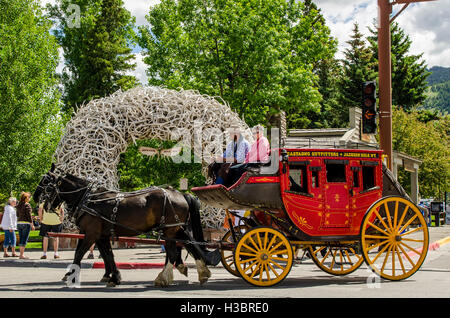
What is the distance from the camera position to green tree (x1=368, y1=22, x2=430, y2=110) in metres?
55.7

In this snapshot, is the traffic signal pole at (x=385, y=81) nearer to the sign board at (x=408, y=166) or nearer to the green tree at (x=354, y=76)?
the sign board at (x=408, y=166)

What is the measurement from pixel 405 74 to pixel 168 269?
50.3m

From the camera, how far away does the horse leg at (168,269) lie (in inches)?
391

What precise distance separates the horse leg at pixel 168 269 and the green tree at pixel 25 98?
15742mm

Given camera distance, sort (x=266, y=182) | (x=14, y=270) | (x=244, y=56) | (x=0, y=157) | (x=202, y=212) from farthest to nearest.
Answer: (x=244, y=56), (x=0, y=157), (x=202, y=212), (x=14, y=270), (x=266, y=182)

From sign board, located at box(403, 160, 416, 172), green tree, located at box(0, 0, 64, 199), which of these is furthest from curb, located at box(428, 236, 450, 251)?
green tree, located at box(0, 0, 64, 199)

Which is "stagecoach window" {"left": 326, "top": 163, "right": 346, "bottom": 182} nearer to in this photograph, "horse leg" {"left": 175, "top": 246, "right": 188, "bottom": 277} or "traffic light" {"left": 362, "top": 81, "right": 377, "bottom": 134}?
"horse leg" {"left": 175, "top": 246, "right": 188, "bottom": 277}

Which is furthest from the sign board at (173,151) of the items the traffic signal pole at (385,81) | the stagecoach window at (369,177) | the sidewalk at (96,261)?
the stagecoach window at (369,177)

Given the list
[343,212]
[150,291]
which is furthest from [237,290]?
[343,212]

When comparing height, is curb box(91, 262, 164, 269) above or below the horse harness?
below

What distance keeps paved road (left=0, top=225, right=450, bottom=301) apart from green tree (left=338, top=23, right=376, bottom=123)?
37980mm

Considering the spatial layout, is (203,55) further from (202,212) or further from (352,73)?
(352,73)

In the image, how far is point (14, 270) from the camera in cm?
1343

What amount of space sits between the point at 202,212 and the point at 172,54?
13.5 metres
